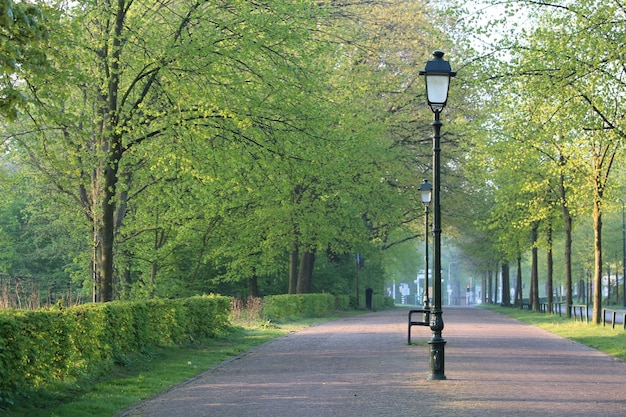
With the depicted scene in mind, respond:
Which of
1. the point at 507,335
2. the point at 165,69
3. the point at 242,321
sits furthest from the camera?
the point at 242,321

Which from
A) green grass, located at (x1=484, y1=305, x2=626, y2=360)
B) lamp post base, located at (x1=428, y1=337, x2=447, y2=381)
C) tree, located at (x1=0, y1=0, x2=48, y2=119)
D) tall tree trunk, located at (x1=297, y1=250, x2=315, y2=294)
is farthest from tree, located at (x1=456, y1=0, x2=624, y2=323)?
tall tree trunk, located at (x1=297, y1=250, x2=315, y2=294)

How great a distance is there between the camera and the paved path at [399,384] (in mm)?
10414

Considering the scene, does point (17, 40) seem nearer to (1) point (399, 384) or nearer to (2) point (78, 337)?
(2) point (78, 337)

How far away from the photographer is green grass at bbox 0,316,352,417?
33.9 ft

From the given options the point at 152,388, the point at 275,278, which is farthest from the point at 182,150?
the point at 275,278

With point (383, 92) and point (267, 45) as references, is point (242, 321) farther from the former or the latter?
point (383, 92)

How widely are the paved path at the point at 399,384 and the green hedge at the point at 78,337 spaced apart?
4.82ft

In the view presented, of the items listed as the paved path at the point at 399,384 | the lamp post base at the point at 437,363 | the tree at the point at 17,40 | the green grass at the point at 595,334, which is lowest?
the green grass at the point at 595,334

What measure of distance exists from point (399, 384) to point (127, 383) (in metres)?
4.28

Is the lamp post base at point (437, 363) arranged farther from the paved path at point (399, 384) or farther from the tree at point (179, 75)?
the tree at point (179, 75)

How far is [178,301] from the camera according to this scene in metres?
19.7

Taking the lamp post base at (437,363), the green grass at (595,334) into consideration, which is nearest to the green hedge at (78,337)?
the lamp post base at (437,363)

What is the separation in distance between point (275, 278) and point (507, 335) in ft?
83.8

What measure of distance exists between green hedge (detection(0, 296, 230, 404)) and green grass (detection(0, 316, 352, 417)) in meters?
0.19
